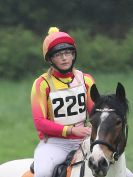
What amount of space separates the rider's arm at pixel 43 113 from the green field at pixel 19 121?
248 centimetres

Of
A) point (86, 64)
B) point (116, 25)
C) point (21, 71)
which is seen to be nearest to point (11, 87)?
point (21, 71)

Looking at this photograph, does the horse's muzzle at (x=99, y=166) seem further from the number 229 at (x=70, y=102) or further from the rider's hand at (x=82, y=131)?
the number 229 at (x=70, y=102)

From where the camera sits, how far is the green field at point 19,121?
40.1 ft

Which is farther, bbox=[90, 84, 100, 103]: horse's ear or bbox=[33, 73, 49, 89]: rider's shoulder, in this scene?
bbox=[33, 73, 49, 89]: rider's shoulder

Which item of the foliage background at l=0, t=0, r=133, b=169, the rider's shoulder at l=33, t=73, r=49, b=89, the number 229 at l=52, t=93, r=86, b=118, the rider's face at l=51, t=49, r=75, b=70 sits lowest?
the number 229 at l=52, t=93, r=86, b=118

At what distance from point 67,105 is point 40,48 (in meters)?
24.0

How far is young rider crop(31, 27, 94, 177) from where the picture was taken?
541 centimetres

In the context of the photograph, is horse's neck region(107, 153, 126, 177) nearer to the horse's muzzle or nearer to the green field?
the horse's muzzle

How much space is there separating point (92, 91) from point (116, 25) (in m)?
32.7

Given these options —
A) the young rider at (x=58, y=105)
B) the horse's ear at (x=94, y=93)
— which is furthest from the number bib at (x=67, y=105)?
the horse's ear at (x=94, y=93)

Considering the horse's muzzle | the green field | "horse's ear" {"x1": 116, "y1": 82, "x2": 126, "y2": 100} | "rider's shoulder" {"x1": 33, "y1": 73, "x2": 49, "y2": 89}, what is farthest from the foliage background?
the horse's muzzle

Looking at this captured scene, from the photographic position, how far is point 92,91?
5051 mm

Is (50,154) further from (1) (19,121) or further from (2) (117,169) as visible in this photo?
(1) (19,121)

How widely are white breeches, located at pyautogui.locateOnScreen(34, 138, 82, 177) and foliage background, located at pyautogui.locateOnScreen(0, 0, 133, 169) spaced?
4425mm
